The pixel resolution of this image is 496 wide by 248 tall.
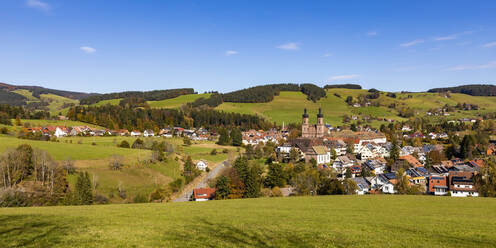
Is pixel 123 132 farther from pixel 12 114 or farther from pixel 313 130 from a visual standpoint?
pixel 313 130

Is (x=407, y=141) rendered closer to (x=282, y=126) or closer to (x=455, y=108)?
(x=282, y=126)

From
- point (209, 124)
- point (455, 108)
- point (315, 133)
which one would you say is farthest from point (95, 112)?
point (455, 108)

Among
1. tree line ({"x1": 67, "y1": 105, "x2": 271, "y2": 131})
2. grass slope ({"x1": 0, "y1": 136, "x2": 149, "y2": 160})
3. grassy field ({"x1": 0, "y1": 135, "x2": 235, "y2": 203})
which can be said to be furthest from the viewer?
tree line ({"x1": 67, "y1": 105, "x2": 271, "y2": 131})

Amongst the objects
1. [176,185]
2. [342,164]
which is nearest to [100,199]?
[176,185]

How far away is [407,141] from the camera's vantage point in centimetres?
11188

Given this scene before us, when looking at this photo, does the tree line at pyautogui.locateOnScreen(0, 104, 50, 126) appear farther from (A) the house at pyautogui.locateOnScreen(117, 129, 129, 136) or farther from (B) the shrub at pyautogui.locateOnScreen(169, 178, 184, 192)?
(B) the shrub at pyautogui.locateOnScreen(169, 178, 184, 192)

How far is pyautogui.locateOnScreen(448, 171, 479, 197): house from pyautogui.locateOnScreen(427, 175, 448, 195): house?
4.24ft

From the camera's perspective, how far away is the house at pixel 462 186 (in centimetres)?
5227

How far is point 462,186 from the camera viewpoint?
177 feet

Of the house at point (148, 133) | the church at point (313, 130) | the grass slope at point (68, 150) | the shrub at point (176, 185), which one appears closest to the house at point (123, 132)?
the house at point (148, 133)

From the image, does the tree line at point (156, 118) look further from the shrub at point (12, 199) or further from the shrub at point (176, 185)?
the shrub at point (12, 199)

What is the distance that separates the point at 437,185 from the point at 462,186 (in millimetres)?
4189

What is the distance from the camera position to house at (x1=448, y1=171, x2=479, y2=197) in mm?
52269

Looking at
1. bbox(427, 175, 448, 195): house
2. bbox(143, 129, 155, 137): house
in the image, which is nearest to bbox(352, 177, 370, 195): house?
bbox(427, 175, 448, 195): house
